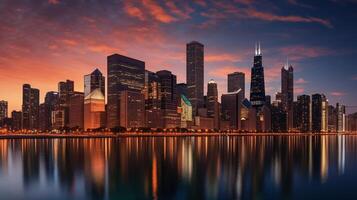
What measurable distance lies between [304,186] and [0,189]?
32.1 metres

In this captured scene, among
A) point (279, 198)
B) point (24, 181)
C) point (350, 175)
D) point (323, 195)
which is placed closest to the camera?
point (279, 198)

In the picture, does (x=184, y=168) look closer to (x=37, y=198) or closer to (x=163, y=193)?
(x=163, y=193)

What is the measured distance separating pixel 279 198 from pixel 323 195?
5.24 metres

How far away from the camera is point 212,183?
3478 cm

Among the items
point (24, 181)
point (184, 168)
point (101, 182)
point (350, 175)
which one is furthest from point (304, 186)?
point (24, 181)

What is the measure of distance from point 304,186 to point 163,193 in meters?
15.7

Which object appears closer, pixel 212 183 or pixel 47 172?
pixel 212 183

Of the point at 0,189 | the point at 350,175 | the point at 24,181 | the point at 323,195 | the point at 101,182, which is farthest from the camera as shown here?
the point at 350,175

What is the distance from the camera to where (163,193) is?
97.6 ft

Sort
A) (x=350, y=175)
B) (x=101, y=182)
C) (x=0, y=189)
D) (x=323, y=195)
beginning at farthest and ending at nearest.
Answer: (x=350, y=175) < (x=101, y=182) < (x=0, y=189) < (x=323, y=195)

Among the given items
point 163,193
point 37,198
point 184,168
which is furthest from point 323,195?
point 37,198

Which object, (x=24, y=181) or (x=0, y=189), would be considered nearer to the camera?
(x=0, y=189)

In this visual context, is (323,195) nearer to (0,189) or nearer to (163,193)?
(163,193)

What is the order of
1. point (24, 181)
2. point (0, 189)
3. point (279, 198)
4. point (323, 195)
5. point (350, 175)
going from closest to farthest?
1. point (279, 198)
2. point (323, 195)
3. point (0, 189)
4. point (24, 181)
5. point (350, 175)
